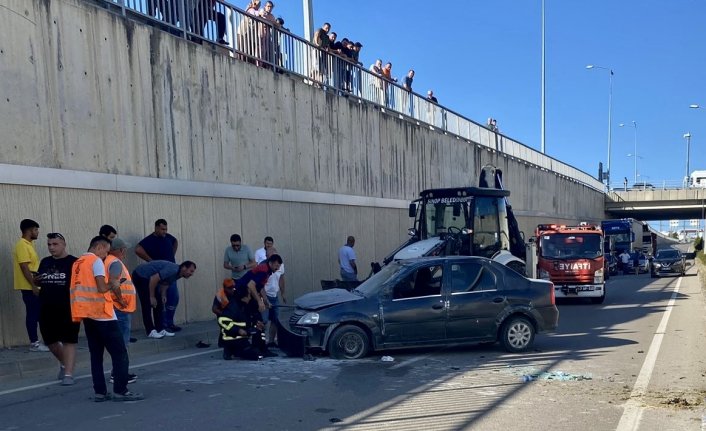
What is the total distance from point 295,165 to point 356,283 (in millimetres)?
4924

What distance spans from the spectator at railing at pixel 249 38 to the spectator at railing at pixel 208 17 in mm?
544

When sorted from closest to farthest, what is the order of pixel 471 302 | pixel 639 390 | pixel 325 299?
pixel 639 390, pixel 325 299, pixel 471 302

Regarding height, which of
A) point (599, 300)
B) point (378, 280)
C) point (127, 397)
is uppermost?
point (378, 280)

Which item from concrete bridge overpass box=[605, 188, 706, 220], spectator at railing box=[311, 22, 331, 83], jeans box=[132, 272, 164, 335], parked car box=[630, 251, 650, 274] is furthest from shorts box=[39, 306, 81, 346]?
concrete bridge overpass box=[605, 188, 706, 220]

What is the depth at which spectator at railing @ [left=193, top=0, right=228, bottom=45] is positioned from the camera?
43.0ft

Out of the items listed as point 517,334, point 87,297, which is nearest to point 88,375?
point 87,297

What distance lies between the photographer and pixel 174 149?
12000 mm

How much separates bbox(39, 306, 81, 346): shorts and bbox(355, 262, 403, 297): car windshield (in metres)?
3.92

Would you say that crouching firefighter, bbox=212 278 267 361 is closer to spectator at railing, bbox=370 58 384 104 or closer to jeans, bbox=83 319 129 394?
jeans, bbox=83 319 129 394

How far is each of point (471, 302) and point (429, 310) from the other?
682mm

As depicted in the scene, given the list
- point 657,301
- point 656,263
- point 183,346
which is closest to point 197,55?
point 183,346

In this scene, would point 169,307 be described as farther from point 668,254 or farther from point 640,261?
point 640,261

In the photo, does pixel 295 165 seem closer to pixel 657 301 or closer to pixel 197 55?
pixel 197 55

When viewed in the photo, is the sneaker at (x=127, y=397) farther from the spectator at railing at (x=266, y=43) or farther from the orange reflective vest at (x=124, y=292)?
the spectator at railing at (x=266, y=43)
